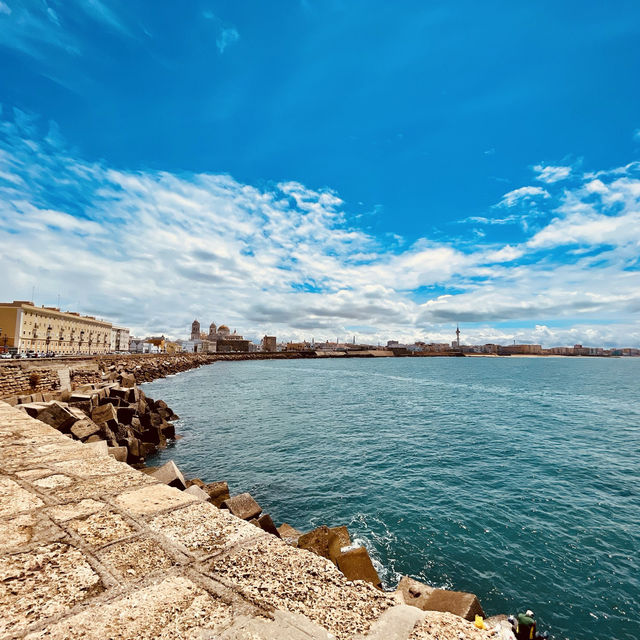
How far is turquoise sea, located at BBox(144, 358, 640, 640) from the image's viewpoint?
23.7 ft

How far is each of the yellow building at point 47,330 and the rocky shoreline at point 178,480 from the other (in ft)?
156

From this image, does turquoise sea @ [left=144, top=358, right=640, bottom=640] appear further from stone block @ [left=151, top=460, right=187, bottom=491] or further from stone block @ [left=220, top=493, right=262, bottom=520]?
stone block @ [left=151, top=460, right=187, bottom=491]

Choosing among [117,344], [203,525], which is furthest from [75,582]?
[117,344]

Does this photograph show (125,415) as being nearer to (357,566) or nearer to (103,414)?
(103,414)

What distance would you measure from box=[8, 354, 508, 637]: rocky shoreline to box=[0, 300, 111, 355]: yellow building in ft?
156

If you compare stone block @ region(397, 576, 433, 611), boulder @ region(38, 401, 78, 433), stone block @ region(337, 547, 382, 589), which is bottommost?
stone block @ region(397, 576, 433, 611)

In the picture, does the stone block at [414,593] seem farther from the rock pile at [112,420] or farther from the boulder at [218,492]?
the rock pile at [112,420]

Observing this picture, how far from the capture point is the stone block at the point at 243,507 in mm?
8141

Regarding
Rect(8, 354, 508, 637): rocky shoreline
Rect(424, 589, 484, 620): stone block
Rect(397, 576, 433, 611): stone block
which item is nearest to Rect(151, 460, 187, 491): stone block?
Rect(8, 354, 508, 637): rocky shoreline

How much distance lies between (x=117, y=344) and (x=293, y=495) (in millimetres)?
135447

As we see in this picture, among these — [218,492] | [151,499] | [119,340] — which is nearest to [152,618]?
[151,499]

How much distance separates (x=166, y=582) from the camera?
2373mm

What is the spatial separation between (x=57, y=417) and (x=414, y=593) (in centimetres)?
1055

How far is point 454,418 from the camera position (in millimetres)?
25000
